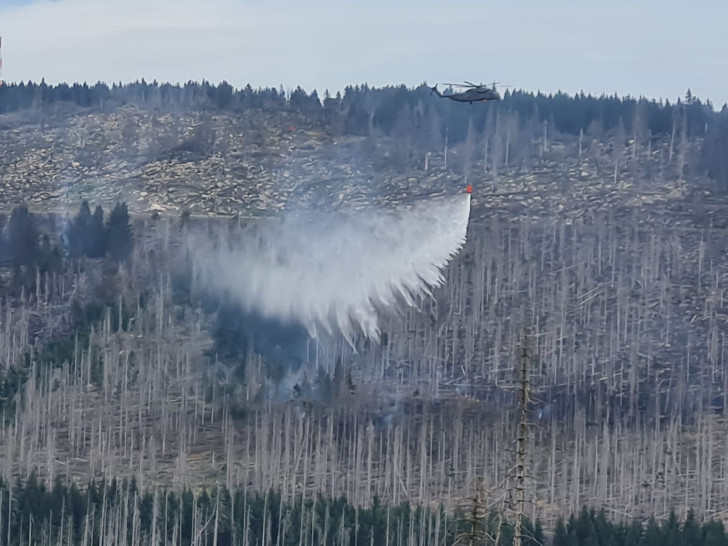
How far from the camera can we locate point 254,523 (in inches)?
5487

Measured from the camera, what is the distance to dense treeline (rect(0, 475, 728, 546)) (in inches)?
5320

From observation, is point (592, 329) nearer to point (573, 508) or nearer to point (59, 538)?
point (573, 508)

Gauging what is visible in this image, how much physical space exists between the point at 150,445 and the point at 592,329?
4831 cm

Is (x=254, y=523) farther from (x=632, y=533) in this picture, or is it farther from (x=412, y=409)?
(x=412, y=409)

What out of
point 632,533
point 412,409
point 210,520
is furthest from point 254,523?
point 412,409

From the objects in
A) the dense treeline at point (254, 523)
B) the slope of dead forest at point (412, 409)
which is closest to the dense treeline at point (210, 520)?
the dense treeline at point (254, 523)

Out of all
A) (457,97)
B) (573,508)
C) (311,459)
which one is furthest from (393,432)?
(457,97)

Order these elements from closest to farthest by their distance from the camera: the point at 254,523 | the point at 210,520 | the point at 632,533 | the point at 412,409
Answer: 1. the point at 632,533
2. the point at 254,523
3. the point at 210,520
4. the point at 412,409

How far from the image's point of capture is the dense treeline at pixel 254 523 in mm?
135125

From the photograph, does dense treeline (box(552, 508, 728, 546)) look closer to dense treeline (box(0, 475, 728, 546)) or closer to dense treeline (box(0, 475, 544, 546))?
dense treeline (box(0, 475, 728, 546))

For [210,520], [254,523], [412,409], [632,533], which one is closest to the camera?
[632,533]

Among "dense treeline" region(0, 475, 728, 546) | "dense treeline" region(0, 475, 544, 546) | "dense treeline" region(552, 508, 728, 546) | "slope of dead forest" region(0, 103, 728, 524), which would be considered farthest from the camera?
"slope of dead forest" region(0, 103, 728, 524)

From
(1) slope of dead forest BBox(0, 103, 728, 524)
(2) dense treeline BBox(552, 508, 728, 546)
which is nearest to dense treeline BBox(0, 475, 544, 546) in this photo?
(2) dense treeline BBox(552, 508, 728, 546)

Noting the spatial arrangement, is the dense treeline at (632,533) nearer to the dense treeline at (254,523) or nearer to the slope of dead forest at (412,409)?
the dense treeline at (254,523)
